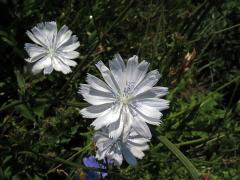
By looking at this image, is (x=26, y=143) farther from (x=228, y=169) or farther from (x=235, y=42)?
(x=235, y=42)

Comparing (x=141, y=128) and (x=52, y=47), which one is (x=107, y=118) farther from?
(x=52, y=47)

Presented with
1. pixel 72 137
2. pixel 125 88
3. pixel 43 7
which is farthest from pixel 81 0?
pixel 125 88

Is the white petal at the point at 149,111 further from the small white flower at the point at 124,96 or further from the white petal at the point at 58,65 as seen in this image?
the white petal at the point at 58,65

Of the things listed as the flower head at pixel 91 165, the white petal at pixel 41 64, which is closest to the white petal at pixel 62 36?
the white petal at pixel 41 64

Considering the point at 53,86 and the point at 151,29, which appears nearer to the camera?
the point at 53,86

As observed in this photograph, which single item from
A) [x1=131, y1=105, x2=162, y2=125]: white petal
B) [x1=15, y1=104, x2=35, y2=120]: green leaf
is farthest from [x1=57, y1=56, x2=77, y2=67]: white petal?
[x1=131, y1=105, x2=162, y2=125]: white petal

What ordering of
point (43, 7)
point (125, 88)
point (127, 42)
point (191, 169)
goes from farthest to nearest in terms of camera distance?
point (127, 42) → point (43, 7) → point (125, 88) → point (191, 169)

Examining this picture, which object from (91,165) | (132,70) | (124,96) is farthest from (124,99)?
(91,165)

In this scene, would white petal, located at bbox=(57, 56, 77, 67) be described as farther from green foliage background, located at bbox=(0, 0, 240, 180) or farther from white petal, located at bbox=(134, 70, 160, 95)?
white petal, located at bbox=(134, 70, 160, 95)
